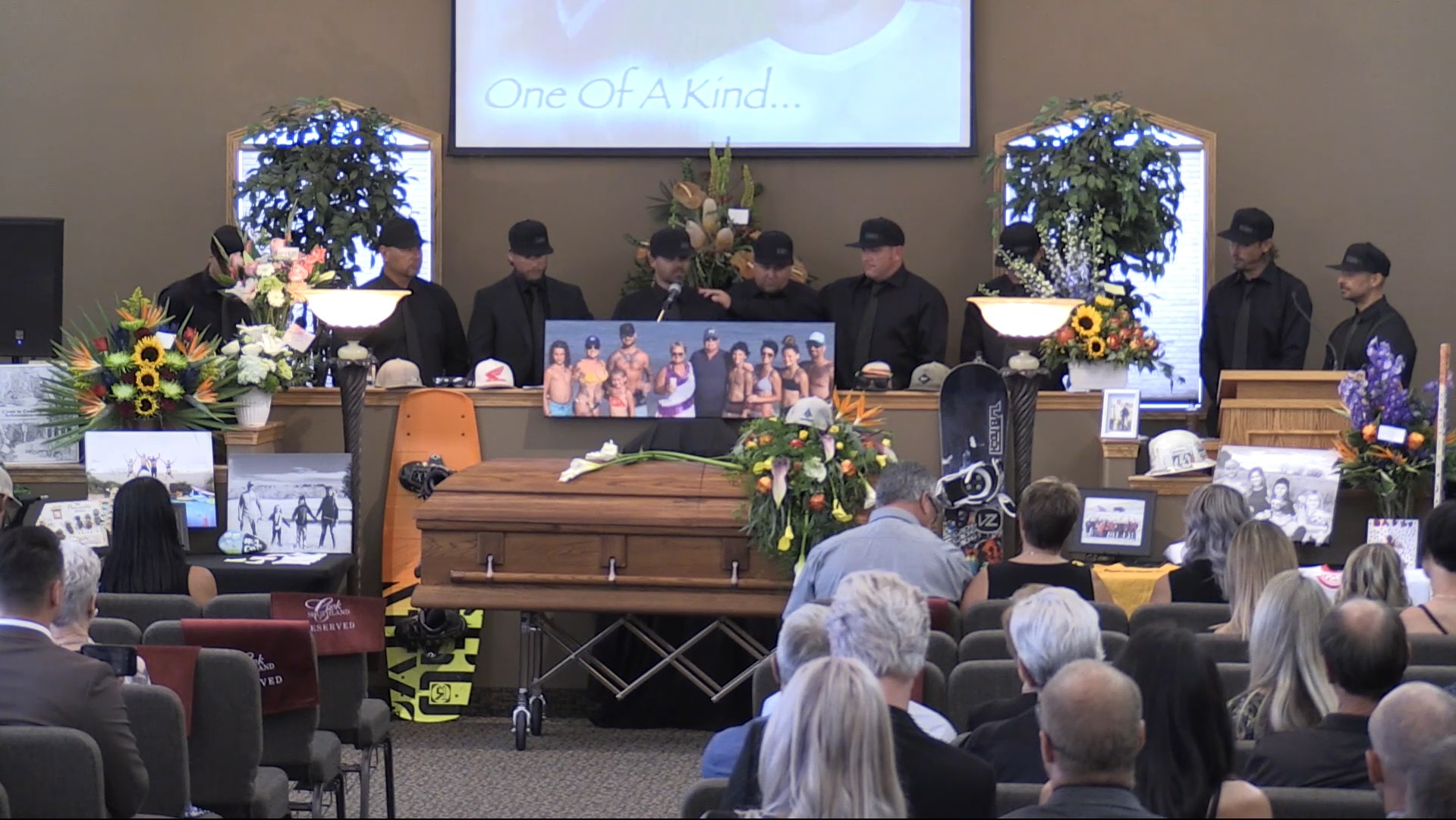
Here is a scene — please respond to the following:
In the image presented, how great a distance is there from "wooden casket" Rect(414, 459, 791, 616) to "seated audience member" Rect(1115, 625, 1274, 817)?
3.04 m

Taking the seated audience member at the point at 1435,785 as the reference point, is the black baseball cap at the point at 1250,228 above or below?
above

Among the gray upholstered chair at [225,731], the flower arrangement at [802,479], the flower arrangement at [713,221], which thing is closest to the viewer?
the gray upholstered chair at [225,731]

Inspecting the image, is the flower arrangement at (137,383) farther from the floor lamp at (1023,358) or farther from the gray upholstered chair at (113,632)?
the floor lamp at (1023,358)

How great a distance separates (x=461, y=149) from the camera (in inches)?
359

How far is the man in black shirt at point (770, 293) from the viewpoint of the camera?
7.90 metres

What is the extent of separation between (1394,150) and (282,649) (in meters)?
6.65

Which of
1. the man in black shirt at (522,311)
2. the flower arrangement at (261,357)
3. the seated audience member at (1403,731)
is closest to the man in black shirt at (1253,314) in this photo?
the man in black shirt at (522,311)

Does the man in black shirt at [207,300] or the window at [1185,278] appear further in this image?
the window at [1185,278]

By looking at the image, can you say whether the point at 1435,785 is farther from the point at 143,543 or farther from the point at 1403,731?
the point at 143,543

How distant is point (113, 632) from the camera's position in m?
4.16

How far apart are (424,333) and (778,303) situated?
164cm

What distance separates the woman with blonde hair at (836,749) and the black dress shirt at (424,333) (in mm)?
5334

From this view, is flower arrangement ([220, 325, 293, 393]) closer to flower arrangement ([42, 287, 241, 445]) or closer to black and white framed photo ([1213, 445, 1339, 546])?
flower arrangement ([42, 287, 241, 445])

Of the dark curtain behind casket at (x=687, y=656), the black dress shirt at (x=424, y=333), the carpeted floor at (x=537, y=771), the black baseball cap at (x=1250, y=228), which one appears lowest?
the carpeted floor at (x=537, y=771)
